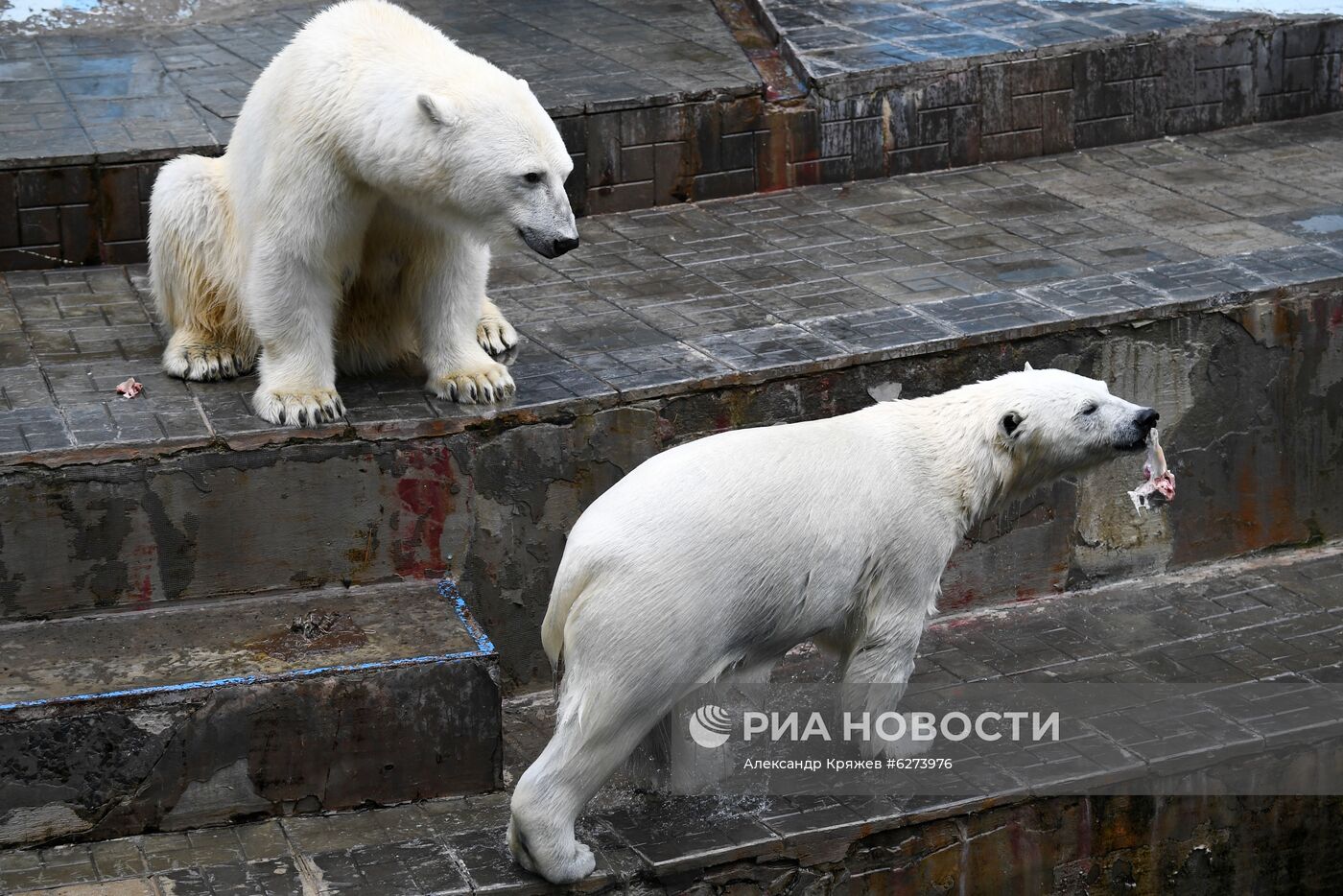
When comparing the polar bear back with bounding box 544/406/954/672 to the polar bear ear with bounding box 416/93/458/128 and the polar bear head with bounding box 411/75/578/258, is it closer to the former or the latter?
the polar bear head with bounding box 411/75/578/258

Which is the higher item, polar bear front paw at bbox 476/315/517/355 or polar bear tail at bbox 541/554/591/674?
polar bear front paw at bbox 476/315/517/355

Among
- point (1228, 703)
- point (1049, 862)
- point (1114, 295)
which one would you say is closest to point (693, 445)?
point (1049, 862)

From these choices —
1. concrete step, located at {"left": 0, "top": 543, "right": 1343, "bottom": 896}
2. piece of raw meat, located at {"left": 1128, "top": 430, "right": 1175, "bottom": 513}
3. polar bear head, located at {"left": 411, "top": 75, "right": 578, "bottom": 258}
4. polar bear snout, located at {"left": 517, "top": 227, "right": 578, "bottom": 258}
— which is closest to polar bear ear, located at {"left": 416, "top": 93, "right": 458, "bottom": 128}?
polar bear head, located at {"left": 411, "top": 75, "right": 578, "bottom": 258}

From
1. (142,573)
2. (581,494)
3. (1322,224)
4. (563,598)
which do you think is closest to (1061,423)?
(563,598)

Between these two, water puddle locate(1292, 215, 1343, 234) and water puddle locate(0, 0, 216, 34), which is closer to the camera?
water puddle locate(1292, 215, 1343, 234)

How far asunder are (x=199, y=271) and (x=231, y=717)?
1.54 m

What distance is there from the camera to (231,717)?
14.6ft

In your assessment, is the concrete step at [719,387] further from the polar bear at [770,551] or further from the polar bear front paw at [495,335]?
the polar bear at [770,551]

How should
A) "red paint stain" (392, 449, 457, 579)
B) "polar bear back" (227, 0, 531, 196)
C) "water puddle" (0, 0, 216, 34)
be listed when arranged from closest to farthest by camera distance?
"polar bear back" (227, 0, 531, 196) < "red paint stain" (392, 449, 457, 579) < "water puddle" (0, 0, 216, 34)

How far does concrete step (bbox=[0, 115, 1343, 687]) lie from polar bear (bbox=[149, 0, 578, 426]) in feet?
0.49

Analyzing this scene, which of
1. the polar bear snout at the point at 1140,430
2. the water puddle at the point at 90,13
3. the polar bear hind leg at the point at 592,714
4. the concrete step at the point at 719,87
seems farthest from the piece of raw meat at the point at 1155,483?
the water puddle at the point at 90,13

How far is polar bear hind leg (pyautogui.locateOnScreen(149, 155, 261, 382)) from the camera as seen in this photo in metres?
5.31

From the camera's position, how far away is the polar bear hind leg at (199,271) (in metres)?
5.31

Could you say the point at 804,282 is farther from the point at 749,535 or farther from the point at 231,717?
the point at 231,717
